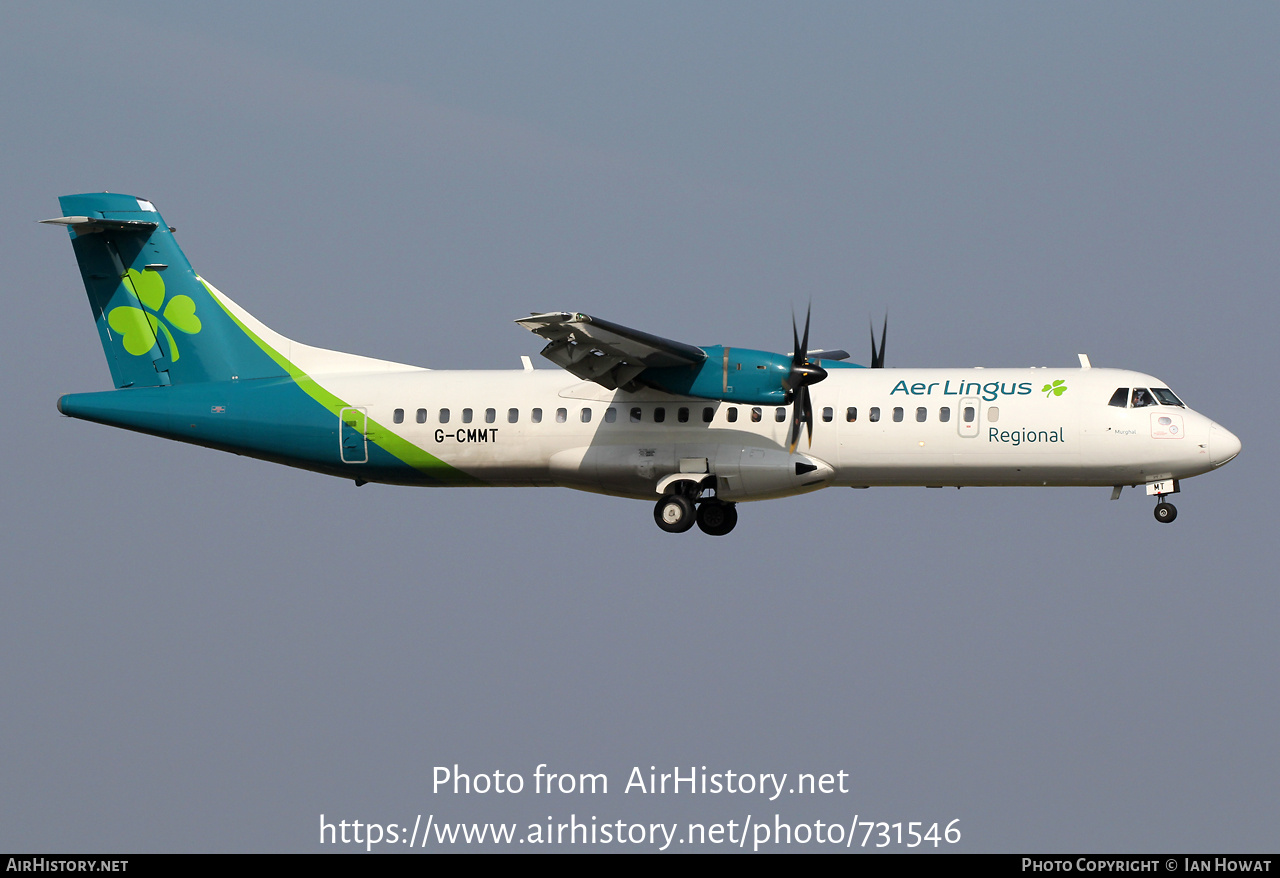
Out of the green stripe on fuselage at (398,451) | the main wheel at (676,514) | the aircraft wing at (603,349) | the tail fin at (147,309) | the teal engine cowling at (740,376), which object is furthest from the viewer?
the tail fin at (147,309)

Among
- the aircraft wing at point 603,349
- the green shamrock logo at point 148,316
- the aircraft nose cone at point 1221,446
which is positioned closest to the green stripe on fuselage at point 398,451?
the green shamrock logo at point 148,316

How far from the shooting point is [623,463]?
984 inches

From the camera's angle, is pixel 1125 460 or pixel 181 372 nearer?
pixel 1125 460

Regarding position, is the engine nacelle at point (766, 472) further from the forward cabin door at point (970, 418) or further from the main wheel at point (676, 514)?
the forward cabin door at point (970, 418)

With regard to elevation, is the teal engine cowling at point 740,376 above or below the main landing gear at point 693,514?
above

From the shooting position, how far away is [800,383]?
23.4 m

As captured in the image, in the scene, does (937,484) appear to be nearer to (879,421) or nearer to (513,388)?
(879,421)

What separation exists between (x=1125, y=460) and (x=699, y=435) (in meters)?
6.98

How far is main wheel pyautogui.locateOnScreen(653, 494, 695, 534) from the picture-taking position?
24.8 metres

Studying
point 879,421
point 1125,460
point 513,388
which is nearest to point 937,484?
point 879,421

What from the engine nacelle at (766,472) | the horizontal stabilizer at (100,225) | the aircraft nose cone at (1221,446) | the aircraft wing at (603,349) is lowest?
the engine nacelle at (766,472)

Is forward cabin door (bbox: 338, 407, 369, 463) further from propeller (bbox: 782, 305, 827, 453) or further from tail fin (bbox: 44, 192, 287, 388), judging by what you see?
propeller (bbox: 782, 305, 827, 453)

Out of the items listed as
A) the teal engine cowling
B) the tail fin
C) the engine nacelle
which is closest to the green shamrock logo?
the tail fin

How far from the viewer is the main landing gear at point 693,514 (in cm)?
2477
